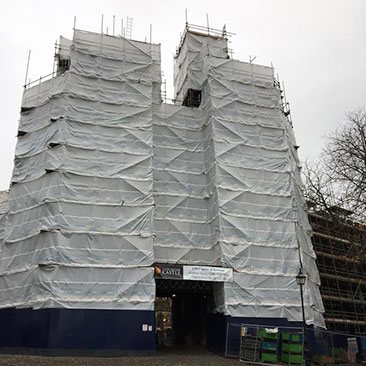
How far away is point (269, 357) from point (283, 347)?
111 centimetres

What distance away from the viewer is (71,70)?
84.3ft

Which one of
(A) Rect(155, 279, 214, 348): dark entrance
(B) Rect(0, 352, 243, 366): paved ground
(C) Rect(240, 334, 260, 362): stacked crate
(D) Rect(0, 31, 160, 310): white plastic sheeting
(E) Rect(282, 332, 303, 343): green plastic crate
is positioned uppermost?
(D) Rect(0, 31, 160, 310): white plastic sheeting

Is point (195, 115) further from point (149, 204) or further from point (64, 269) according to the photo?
point (64, 269)

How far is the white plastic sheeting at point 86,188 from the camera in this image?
69.7ft

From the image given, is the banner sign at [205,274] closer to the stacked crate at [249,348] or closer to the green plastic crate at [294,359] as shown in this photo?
the stacked crate at [249,348]

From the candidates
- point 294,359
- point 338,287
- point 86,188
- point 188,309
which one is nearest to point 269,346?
point 294,359

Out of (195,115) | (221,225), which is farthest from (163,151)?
(221,225)

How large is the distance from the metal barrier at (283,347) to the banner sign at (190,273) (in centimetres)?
241

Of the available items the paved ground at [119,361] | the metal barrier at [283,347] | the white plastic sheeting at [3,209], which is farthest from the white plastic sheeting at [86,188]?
the metal barrier at [283,347]

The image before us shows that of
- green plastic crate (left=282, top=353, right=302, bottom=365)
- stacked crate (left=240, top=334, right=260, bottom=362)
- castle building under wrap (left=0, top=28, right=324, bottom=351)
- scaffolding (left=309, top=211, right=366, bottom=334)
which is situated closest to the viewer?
green plastic crate (left=282, top=353, right=302, bottom=365)

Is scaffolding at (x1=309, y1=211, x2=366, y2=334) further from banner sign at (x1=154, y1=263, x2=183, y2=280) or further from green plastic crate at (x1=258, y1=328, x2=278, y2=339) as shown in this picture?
banner sign at (x1=154, y1=263, x2=183, y2=280)

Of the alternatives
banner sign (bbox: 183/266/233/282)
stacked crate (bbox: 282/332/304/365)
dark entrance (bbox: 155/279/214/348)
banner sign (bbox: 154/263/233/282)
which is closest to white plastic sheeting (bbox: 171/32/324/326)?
banner sign (bbox: 183/266/233/282)

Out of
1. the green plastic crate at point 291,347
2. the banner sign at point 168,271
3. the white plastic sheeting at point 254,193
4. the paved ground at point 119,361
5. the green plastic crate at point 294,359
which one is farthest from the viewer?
the white plastic sheeting at point 254,193

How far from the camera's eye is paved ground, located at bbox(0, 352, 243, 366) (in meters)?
17.2
